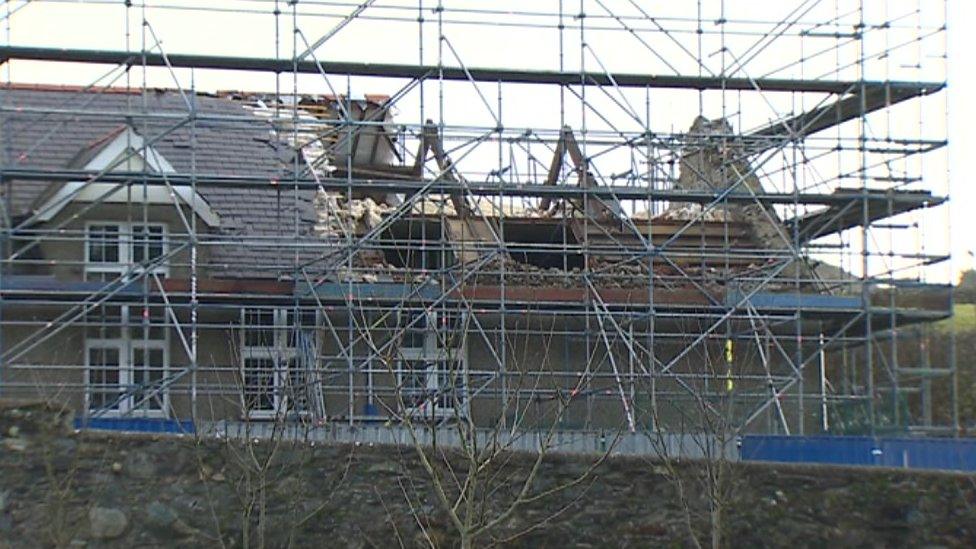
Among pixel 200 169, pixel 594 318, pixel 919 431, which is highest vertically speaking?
pixel 200 169

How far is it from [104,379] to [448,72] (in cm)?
691

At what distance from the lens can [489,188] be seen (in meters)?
24.2

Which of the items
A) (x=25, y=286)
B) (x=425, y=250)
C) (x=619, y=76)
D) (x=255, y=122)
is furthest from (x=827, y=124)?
(x=25, y=286)

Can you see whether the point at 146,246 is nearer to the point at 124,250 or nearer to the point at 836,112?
the point at 124,250

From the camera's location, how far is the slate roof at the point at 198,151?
2531 cm

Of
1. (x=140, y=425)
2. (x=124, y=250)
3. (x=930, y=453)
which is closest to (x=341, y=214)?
(x=124, y=250)

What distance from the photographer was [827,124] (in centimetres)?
2680

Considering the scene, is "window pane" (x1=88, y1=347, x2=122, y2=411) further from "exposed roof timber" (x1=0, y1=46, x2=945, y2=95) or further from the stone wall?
the stone wall

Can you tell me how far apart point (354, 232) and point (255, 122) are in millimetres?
2585

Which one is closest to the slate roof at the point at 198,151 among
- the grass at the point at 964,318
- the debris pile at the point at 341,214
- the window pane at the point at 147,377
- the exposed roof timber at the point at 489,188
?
the debris pile at the point at 341,214

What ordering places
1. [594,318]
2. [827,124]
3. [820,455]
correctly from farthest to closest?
[827,124] < [594,318] < [820,455]

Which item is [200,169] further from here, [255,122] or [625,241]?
[625,241]

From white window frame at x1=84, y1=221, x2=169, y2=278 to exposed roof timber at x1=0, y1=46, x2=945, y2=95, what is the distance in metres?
2.49

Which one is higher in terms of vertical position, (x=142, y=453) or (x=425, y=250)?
(x=425, y=250)
